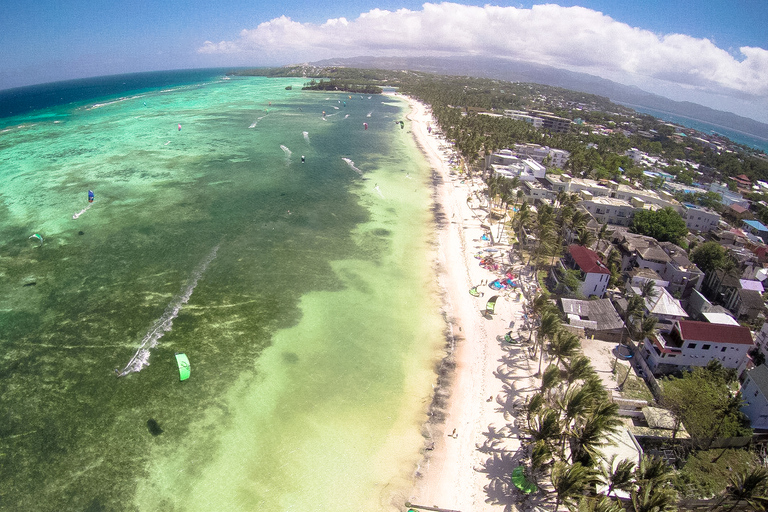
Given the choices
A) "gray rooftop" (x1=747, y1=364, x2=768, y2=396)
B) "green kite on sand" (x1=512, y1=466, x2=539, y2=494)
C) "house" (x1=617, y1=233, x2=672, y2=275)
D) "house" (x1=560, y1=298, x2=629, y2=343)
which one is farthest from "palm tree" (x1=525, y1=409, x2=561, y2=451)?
"house" (x1=617, y1=233, x2=672, y2=275)

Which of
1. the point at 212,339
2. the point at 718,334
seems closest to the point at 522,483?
the point at 718,334

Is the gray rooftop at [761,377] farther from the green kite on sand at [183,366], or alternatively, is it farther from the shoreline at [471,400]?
the green kite on sand at [183,366]

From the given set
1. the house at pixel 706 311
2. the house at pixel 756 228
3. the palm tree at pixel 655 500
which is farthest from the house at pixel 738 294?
the palm tree at pixel 655 500

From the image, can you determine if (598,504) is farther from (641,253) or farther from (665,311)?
(641,253)

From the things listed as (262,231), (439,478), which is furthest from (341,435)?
(262,231)

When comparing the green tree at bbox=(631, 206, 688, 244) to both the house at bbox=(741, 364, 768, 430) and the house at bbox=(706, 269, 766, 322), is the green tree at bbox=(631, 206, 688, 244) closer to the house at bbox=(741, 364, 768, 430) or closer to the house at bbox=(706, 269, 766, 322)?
the house at bbox=(706, 269, 766, 322)

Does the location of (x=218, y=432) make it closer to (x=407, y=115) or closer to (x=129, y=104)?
(x=407, y=115)

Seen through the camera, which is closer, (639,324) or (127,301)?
(639,324)
